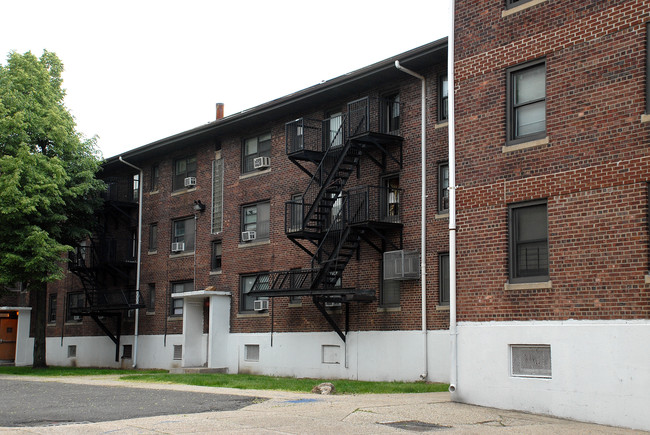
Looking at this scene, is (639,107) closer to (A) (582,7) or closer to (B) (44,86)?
(A) (582,7)

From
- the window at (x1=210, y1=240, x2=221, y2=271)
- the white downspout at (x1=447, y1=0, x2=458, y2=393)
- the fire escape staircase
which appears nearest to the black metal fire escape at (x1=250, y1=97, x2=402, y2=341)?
the window at (x1=210, y1=240, x2=221, y2=271)

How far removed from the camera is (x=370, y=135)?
75.9ft

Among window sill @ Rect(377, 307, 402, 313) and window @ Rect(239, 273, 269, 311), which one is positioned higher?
window @ Rect(239, 273, 269, 311)

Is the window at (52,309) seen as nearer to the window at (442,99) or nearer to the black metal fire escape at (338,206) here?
the black metal fire escape at (338,206)

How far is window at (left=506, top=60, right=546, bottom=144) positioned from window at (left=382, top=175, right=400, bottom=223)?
7970mm

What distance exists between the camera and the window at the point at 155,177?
35062 millimetres

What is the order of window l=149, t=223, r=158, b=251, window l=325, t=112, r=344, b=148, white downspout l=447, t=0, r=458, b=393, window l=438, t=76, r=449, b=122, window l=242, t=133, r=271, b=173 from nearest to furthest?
white downspout l=447, t=0, r=458, b=393 < window l=438, t=76, r=449, b=122 < window l=325, t=112, r=344, b=148 < window l=242, t=133, r=271, b=173 < window l=149, t=223, r=158, b=251

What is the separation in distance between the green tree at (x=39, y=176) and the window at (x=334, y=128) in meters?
11.1

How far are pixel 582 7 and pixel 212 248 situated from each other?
19776mm

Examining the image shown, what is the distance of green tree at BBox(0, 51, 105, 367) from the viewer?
29.2 metres

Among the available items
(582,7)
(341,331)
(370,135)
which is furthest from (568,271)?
(341,331)

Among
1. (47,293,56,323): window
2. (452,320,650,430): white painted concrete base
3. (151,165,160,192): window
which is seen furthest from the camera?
(47,293,56,323): window

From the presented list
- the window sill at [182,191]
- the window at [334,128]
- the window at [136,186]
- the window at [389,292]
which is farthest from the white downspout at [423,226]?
the window at [136,186]

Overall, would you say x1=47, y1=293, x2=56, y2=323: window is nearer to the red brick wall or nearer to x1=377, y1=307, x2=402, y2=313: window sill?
x1=377, y1=307, x2=402, y2=313: window sill
